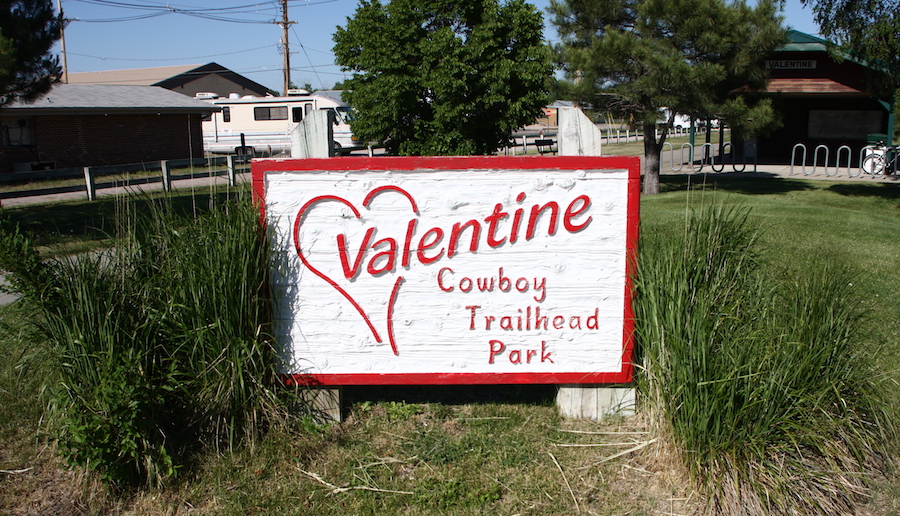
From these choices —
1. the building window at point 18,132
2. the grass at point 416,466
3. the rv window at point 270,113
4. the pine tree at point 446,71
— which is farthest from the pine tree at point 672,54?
the rv window at point 270,113


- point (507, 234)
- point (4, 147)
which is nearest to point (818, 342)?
point (507, 234)

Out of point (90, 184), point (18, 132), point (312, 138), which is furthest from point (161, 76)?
point (312, 138)

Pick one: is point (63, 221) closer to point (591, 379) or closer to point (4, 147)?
point (591, 379)

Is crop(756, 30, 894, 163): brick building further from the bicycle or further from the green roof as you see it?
the bicycle

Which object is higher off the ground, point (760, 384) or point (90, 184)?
point (90, 184)

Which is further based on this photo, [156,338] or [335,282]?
[335,282]

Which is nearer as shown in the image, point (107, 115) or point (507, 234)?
point (507, 234)

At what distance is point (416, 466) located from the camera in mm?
3785

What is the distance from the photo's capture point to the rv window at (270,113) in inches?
1353

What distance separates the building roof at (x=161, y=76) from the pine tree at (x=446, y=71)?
40.9 meters

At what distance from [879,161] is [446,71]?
12093mm

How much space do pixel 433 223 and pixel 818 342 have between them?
6.46 ft

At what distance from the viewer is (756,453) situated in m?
3.36

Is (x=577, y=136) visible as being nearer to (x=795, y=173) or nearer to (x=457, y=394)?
(x=457, y=394)
